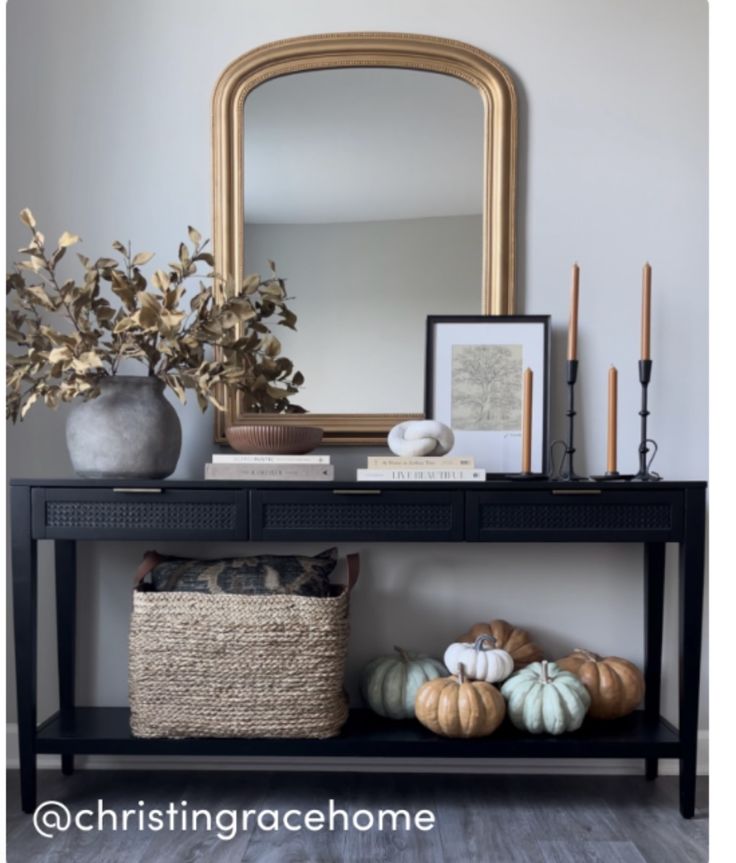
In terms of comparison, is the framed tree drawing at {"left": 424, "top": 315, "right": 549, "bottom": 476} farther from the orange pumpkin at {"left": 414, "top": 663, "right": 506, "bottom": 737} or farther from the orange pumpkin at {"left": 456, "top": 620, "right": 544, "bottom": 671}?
the orange pumpkin at {"left": 414, "top": 663, "right": 506, "bottom": 737}

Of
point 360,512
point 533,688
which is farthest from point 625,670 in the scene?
point 360,512

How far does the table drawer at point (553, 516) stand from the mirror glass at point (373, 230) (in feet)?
1.56

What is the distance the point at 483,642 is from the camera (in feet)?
7.57

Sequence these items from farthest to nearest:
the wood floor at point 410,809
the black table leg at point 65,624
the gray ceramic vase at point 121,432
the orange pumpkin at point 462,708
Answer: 1. the black table leg at point 65,624
2. the gray ceramic vase at point 121,432
3. the orange pumpkin at point 462,708
4. the wood floor at point 410,809

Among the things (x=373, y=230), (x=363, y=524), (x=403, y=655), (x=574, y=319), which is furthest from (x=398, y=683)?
(x=373, y=230)

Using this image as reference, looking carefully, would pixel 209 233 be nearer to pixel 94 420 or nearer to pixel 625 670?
pixel 94 420

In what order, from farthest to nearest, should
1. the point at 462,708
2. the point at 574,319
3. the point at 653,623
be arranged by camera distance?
the point at 653,623 < the point at 574,319 < the point at 462,708

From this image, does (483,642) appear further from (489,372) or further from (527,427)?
(489,372)

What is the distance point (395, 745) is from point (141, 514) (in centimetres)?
80

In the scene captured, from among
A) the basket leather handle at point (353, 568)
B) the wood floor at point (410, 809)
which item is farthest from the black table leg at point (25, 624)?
the basket leather handle at point (353, 568)

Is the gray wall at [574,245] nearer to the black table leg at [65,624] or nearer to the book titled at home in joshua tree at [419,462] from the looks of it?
the black table leg at [65,624]

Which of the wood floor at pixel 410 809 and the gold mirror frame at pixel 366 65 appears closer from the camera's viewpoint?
the wood floor at pixel 410 809

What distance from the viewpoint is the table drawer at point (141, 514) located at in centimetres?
214

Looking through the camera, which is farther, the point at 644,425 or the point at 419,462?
the point at 644,425
